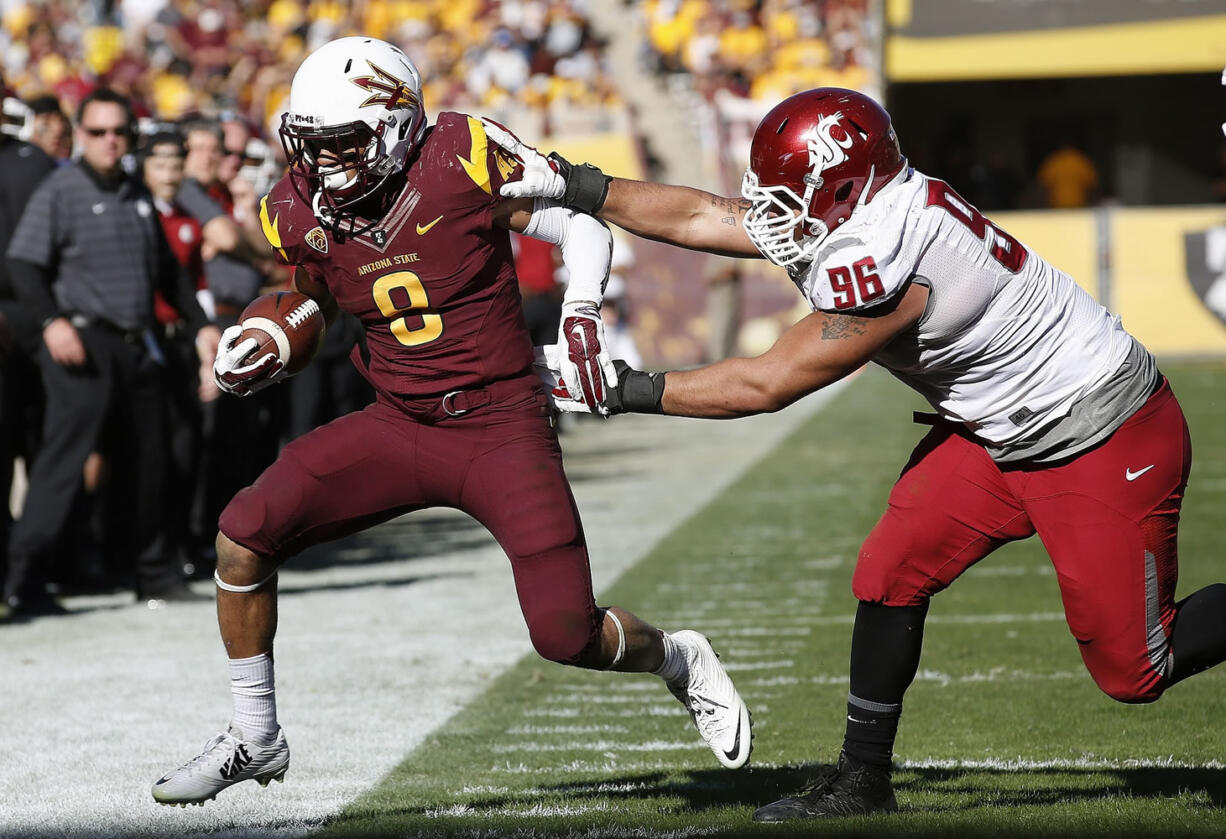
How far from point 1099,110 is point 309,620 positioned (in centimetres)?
1592

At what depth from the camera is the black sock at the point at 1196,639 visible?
3682 millimetres

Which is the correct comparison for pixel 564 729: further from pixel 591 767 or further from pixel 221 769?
pixel 221 769

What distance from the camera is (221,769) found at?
3721 mm

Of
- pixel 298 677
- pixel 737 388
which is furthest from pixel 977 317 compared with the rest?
pixel 298 677

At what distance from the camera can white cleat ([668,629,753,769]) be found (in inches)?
157

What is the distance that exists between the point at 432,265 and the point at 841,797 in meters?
1.43

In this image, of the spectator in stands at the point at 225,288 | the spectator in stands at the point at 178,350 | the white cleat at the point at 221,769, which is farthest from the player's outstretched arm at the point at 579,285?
the spectator in stands at the point at 225,288

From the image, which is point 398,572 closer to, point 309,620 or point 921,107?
point 309,620

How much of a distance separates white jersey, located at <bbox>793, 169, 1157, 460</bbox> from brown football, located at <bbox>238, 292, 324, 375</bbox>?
114 cm

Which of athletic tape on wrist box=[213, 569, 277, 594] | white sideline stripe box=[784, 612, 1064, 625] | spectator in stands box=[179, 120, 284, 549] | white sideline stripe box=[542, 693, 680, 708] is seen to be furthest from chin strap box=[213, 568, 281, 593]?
spectator in stands box=[179, 120, 284, 549]

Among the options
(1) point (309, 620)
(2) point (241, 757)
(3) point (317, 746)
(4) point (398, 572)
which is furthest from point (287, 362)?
(4) point (398, 572)

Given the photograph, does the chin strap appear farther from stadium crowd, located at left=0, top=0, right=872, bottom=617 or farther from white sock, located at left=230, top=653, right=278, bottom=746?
stadium crowd, located at left=0, top=0, right=872, bottom=617

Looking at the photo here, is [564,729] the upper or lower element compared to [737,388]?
lower

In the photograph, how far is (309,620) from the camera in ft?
21.7
